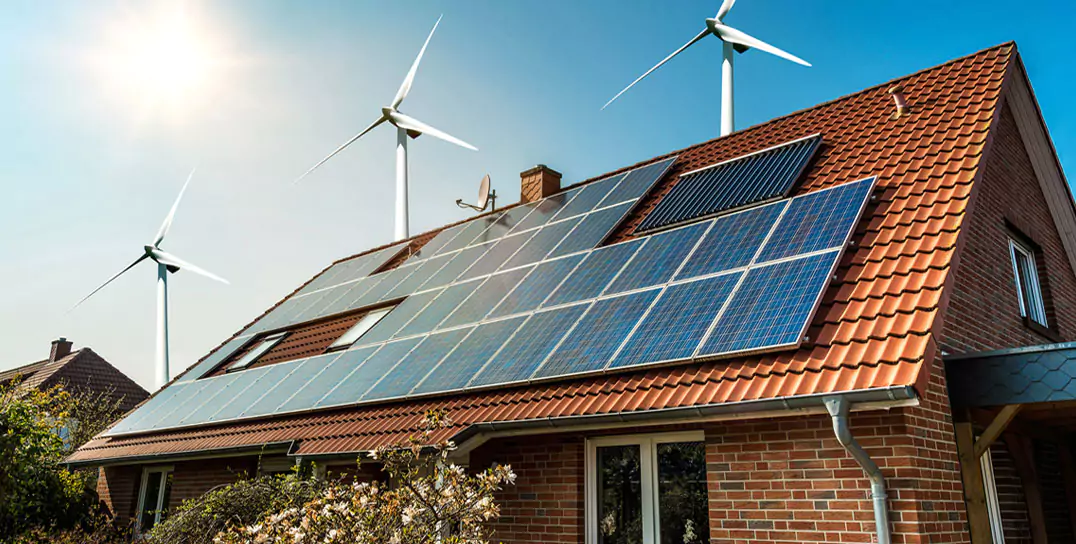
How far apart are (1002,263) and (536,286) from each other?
5.83 meters

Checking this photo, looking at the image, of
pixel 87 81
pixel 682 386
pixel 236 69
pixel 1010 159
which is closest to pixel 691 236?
pixel 682 386

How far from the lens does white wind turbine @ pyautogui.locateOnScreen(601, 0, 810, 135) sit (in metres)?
18.7

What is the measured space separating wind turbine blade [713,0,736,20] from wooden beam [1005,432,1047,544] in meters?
14.7

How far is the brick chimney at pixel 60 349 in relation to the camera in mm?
39475

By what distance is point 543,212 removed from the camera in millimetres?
14039

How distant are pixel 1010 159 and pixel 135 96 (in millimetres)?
13915

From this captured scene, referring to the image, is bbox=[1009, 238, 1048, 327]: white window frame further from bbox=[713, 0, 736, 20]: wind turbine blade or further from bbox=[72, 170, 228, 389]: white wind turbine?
bbox=[72, 170, 228, 389]: white wind turbine

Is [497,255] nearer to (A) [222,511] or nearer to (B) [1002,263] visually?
(A) [222,511]

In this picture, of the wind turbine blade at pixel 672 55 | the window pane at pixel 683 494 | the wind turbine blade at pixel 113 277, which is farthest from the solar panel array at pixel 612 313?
the wind turbine blade at pixel 113 277

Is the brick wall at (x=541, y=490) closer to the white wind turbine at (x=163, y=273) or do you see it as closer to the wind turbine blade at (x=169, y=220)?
the white wind turbine at (x=163, y=273)

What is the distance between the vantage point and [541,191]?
16.0 metres

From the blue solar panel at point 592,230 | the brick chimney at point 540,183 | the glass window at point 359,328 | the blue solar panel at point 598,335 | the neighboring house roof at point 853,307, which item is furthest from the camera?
the brick chimney at point 540,183

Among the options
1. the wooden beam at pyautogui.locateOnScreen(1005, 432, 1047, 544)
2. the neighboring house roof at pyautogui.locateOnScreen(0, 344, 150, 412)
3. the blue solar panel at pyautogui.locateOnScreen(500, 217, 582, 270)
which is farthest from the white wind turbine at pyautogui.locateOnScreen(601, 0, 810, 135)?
the neighboring house roof at pyautogui.locateOnScreen(0, 344, 150, 412)

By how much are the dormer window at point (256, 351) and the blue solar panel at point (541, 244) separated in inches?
247
